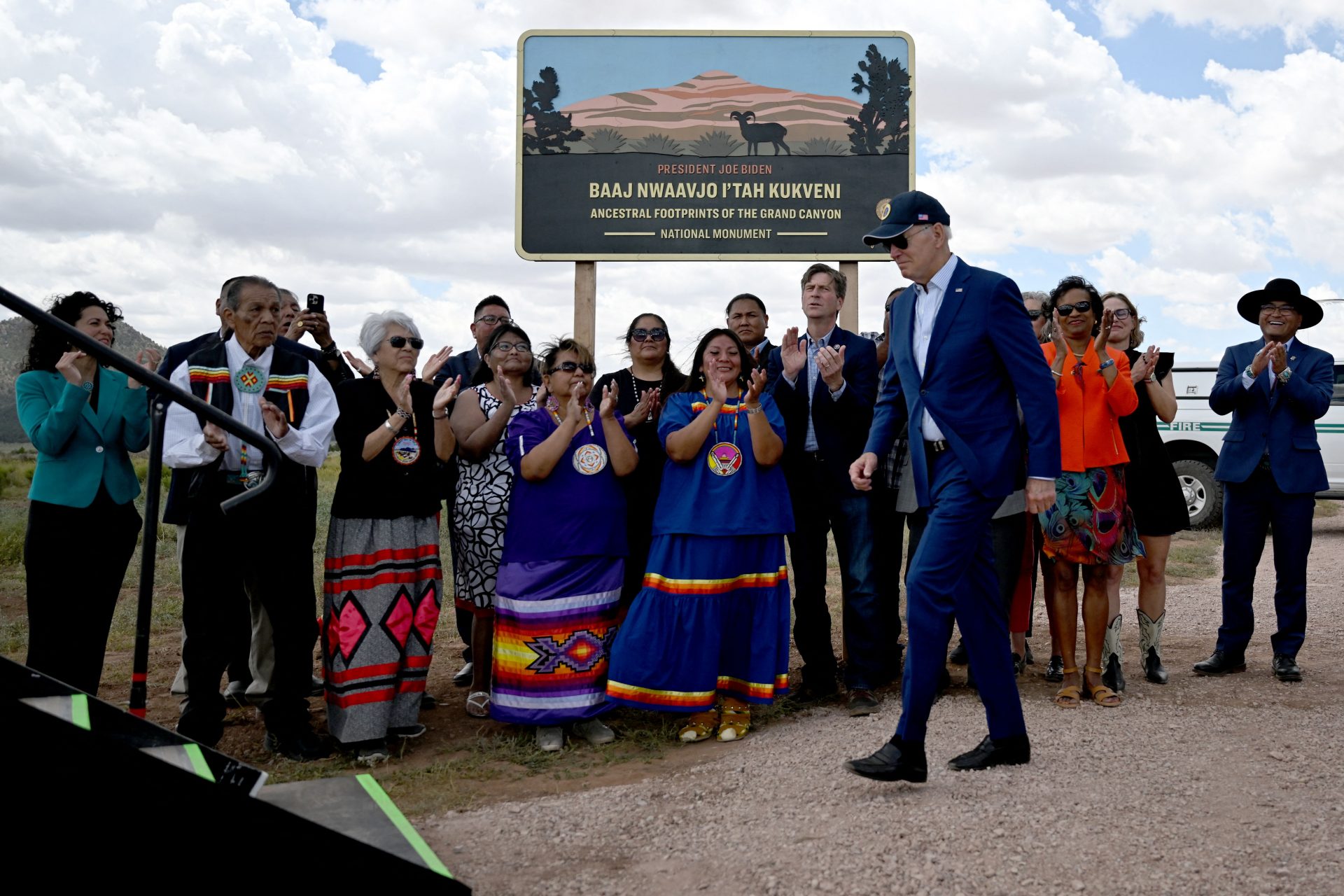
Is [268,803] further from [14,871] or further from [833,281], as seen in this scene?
[833,281]

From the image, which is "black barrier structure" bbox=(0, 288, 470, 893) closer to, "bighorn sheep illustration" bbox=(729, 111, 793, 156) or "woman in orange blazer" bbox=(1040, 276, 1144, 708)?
"woman in orange blazer" bbox=(1040, 276, 1144, 708)

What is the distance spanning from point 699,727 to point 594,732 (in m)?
0.48

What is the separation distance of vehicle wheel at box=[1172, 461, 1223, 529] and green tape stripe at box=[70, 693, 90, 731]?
1228 cm

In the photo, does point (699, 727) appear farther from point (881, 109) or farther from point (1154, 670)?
point (881, 109)

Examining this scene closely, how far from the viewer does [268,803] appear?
240 cm

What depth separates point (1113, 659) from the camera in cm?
529

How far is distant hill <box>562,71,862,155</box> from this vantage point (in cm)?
906

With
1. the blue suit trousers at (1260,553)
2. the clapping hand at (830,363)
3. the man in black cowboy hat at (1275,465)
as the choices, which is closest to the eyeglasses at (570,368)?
the clapping hand at (830,363)

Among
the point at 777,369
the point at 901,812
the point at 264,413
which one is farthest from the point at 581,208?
the point at 901,812

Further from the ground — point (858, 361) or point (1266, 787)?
point (858, 361)

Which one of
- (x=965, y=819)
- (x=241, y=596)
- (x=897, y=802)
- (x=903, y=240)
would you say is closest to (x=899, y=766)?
(x=897, y=802)

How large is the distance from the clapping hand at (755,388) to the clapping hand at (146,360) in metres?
2.52

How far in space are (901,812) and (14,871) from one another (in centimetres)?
248

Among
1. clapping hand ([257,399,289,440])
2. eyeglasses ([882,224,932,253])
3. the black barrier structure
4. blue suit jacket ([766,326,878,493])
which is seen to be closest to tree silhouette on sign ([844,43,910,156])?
blue suit jacket ([766,326,878,493])
